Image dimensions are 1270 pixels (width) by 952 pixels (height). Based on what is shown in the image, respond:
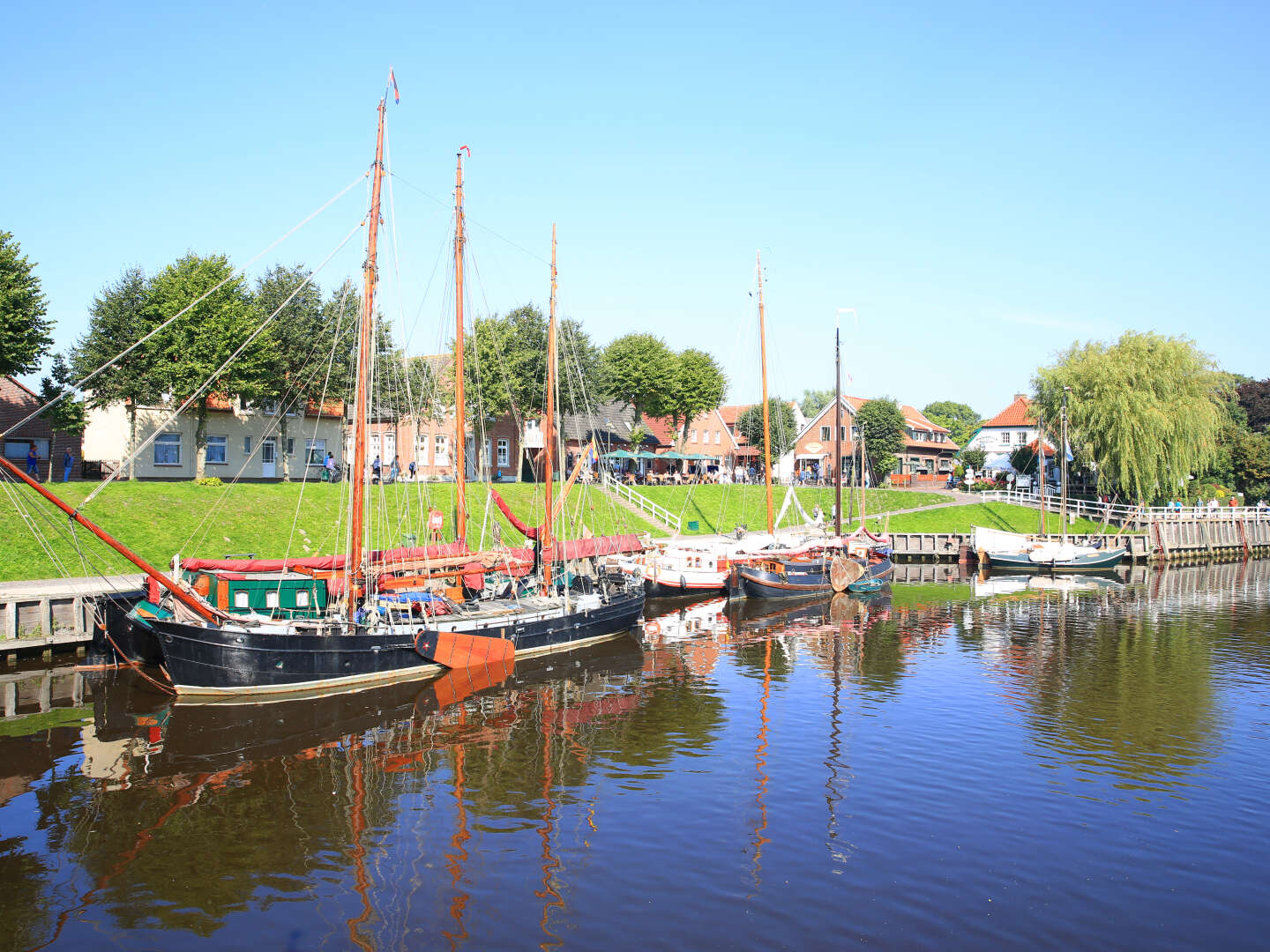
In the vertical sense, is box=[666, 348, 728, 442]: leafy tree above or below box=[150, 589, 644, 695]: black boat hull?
above

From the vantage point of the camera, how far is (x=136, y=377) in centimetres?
4662

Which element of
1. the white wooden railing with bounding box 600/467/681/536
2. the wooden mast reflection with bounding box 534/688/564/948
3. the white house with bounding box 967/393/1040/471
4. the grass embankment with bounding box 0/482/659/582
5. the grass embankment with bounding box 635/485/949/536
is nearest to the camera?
the wooden mast reflection with bounding box 534/688/564/948

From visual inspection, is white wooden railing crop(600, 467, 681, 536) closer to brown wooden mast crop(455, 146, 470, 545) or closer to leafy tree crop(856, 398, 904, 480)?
brown wooden mast crop(455, 146, 470, 545)

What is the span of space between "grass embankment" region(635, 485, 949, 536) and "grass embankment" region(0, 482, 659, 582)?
12.1 metres

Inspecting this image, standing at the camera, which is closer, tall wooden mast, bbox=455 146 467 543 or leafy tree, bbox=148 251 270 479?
tall wooden mast, bbox=455 146 467 543

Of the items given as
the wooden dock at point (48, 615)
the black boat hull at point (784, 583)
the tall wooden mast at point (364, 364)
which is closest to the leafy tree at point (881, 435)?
the black boat hull at point (784, 583)

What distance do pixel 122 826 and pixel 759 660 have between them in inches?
778

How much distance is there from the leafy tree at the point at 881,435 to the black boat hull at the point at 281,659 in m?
69.2

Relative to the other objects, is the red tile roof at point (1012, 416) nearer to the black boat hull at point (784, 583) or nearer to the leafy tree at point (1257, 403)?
the leafy tree at point (1257, 403)

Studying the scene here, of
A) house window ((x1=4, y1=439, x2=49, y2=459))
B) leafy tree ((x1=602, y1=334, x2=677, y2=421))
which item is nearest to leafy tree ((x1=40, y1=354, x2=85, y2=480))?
house window ((x1=4, y1=439, x2=49, y2=459))

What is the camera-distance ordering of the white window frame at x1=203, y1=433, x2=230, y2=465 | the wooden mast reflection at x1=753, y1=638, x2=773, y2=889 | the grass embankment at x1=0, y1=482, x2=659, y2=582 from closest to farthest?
the wooden mast reflection at x1=753, y1=638, x2=773, y2=889 < the grass embankment at x1=0, y1=482, x2=659, y2=582 < the white window frame at x1=203, y1=433, x2=230, y2=465

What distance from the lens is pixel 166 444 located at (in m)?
53.3

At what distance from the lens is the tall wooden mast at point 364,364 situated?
25891mm

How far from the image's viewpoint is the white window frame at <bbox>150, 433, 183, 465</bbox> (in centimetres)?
5269
